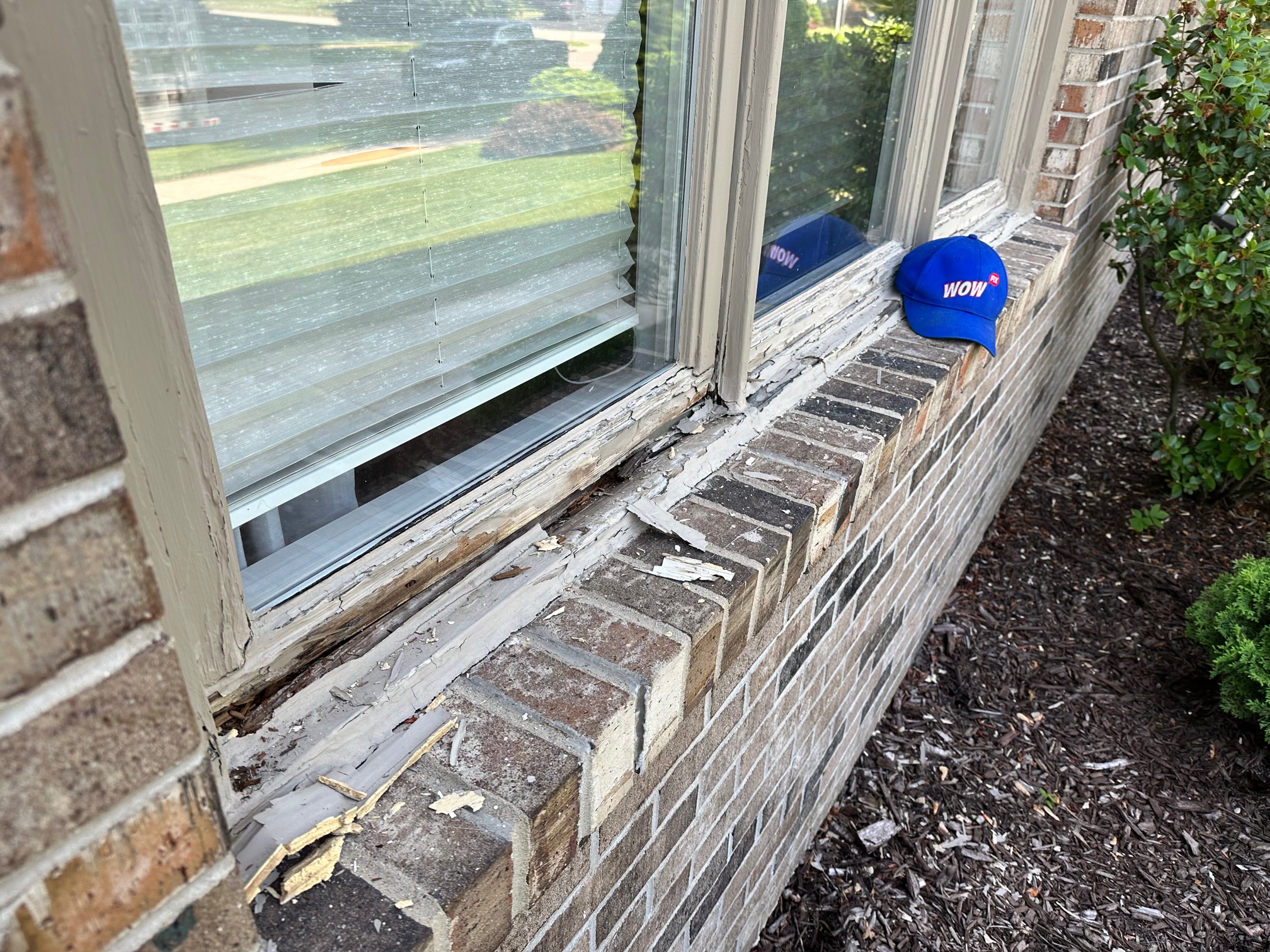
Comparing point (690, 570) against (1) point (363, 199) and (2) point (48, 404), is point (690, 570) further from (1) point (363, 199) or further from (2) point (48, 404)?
(2) point (48, 404)

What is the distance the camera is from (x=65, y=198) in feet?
1.93

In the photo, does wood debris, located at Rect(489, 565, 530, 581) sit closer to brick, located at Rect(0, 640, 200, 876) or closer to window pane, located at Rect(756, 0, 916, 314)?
brick, located at Rect(0, 640, 200, 876)

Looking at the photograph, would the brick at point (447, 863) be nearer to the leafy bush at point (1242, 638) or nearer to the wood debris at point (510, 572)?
the wood debris at point (510, 572)

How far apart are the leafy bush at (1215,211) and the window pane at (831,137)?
161 cm

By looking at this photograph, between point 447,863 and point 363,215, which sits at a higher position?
point 363,215

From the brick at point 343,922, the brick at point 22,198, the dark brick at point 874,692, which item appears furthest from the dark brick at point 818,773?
the brick at point 22,198

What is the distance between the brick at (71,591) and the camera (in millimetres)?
459

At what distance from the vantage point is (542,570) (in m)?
1.21

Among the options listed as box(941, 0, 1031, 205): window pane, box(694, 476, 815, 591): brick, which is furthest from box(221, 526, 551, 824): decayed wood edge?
box(941, 0, 1031, 205): window pane

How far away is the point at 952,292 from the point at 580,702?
1.63m

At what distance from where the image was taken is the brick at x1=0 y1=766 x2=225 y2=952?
513mm

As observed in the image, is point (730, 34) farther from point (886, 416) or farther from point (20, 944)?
point (20, 944)

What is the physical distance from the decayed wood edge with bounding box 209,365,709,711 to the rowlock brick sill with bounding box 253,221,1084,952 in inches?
5.1

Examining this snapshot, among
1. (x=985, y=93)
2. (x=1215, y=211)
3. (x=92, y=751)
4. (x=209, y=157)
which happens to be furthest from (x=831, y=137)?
(x=1215, y=211)
